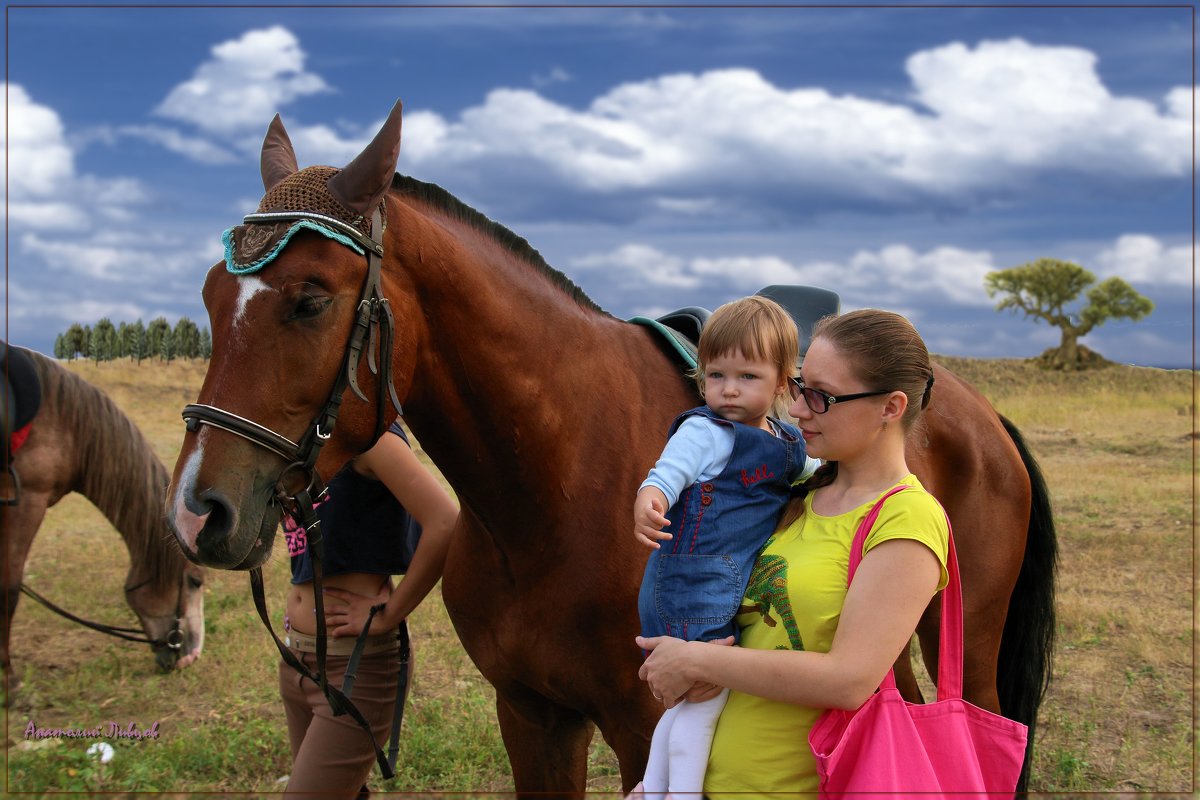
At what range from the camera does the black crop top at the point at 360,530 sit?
2932mm

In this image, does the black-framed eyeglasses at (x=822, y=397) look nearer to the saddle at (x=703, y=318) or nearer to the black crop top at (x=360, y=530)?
the saddle at (x=703, y=318)

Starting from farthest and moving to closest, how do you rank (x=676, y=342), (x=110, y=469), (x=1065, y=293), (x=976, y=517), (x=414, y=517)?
1. (x=1065, y=293)
2. (x=110, y=469)
3. (x=976, y=517)
4. (x=676, y=342)
5. (x=414, y=517)

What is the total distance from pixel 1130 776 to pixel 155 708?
18.5 ft

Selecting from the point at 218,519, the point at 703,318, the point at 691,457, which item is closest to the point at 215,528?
the point at 218,519

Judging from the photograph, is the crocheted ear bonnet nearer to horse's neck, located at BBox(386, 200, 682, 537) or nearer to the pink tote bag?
horse's neck, located at BBox(386, 200, 682, 537)

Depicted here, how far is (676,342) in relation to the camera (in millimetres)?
2979

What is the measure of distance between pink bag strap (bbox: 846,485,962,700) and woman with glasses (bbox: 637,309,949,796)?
0.02m

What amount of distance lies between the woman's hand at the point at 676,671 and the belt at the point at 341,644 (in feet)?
4.79

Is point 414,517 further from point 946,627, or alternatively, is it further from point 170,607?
point 170,607

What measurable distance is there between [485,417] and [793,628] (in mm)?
1109

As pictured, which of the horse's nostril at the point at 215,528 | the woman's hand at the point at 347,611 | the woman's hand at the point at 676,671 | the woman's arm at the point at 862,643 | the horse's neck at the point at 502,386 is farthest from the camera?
the woman's hand at the point at 347,611

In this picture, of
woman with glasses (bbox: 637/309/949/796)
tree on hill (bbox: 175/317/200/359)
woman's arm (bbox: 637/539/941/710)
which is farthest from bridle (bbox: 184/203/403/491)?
tree on hill (bbox: 175/317/200/359)

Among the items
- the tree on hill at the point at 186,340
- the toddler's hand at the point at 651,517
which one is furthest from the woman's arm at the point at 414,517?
the tree on hill at the point at 186,340

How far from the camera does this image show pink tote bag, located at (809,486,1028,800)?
1.59 m
